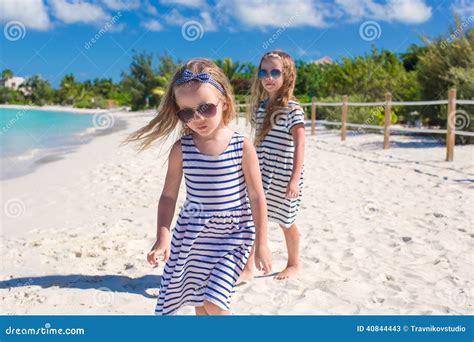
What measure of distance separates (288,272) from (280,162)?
0.70 m

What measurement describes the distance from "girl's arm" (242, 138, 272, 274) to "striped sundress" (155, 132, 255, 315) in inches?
1.2

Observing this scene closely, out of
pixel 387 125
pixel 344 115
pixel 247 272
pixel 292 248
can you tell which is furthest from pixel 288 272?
pixel 344 115

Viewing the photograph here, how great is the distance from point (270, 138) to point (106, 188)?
3914mm

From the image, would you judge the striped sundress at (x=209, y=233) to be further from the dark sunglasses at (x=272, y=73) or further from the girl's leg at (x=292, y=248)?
the girl's leg at (x=292, y=248)

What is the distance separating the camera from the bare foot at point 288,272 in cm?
315

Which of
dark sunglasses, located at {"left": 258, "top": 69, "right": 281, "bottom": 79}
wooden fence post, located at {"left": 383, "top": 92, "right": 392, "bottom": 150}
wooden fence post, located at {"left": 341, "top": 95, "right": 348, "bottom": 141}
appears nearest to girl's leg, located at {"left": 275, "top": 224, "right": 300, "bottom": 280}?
dark sunglasses, located at {"left": 258, "top": 69, "right": 281, "bottom": 79}

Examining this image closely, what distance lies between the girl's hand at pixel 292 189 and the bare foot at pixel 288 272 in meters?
0.57

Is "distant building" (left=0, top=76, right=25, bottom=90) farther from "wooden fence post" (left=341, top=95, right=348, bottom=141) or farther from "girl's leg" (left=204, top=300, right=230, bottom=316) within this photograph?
"girl's leg" (left=204, top=300, right=230, bottom=316)

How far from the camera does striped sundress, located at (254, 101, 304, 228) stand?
10.0 ft

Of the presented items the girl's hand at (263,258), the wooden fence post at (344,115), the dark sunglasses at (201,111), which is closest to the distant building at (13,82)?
the wooden fence post at (344,115)

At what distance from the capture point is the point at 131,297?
9.48 ft

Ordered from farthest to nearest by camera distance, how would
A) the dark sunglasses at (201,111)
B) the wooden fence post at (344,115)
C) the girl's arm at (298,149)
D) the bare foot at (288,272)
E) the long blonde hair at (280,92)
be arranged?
the wooden fence post at (344,115) → the bare foot at (288,272) → the long blonde hair at (280,92) → the girl's arm at (298,149) → the dark sunglasses at (201,111)

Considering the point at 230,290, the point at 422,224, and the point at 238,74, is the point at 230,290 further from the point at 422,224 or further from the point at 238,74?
the point at 238,74

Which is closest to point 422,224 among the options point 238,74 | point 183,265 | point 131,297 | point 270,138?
point 270,138
